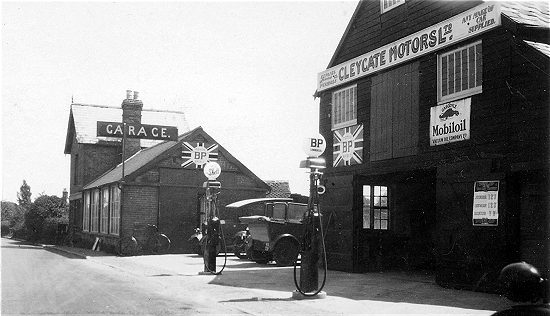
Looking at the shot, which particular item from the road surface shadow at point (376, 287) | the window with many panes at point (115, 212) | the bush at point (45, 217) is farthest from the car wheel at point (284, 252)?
the bush at point (45, 217)

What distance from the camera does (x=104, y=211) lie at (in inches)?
1154

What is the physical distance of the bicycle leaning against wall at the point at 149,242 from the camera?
24875 millimetres

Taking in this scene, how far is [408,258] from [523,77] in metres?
7.21

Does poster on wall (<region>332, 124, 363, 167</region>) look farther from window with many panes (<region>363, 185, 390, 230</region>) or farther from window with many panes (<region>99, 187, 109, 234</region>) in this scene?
window with many panes (<region>99, 187, 109, 234</region>)

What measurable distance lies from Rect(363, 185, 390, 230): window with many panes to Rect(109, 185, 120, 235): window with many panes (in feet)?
45.5

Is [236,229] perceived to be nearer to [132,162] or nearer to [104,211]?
[104,211]

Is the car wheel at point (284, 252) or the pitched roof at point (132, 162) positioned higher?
the pitched roof at point (132, 162)

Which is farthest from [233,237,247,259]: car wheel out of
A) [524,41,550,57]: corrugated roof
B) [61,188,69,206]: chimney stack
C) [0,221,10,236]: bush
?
[0,221,10,236]: bush

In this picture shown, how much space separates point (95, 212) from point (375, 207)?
19823 millimetres

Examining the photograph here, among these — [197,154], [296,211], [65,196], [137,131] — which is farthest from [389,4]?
[65,196]

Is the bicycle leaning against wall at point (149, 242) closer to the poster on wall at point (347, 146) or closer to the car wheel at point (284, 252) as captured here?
the car wheel at point (284, 252)

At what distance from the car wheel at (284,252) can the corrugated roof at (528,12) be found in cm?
894

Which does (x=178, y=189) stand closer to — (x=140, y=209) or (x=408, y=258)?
(x=140, y=209)

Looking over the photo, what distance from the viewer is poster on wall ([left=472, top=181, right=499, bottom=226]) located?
11.3 metres
